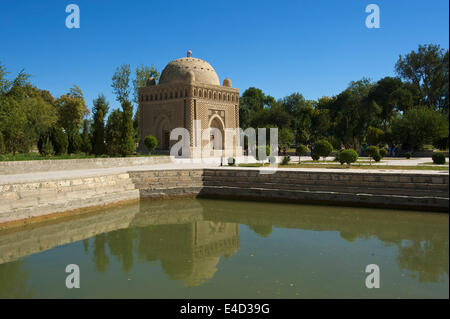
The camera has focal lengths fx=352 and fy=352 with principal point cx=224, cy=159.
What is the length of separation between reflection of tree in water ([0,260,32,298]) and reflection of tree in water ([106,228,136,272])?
5.02 feet

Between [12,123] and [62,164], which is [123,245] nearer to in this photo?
[62,164]

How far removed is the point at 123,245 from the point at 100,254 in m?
0.72

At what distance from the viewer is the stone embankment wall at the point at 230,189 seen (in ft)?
31.1

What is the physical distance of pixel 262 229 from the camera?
8953 millimetres

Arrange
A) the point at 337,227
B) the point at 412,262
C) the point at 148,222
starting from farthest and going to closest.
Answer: the point at 148,222 → the point at 337,227 → the point at 412,262

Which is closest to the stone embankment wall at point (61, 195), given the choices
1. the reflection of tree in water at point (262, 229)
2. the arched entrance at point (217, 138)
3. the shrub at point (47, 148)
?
the reflection of tree in water at point (262, 229)

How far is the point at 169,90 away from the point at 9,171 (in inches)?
605

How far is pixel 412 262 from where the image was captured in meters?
5.75

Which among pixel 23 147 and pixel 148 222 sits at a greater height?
pixel 23 147

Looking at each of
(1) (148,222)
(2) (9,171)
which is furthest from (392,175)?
(2) (9,171)

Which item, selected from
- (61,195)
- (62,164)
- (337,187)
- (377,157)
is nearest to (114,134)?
(62,164)

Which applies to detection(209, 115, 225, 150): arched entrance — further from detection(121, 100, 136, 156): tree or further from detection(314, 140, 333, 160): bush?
detection(314, 140, 333, 160): bush

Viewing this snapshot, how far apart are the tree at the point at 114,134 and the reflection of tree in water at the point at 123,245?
32.9ft
